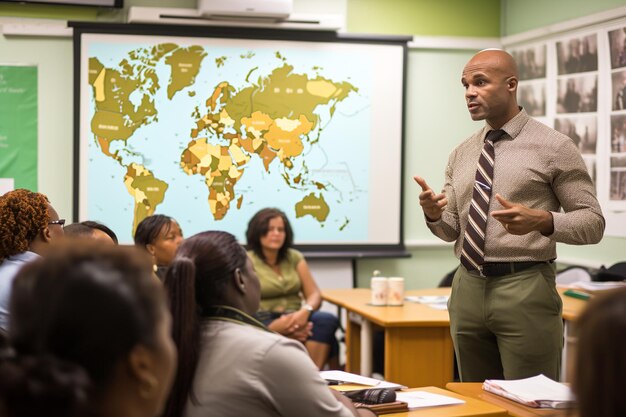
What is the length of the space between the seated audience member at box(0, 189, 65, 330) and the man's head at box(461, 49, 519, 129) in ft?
5.20

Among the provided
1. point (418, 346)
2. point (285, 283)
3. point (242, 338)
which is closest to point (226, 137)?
point (285, 283)

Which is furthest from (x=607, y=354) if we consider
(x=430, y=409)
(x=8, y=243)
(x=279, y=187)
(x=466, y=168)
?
(x=279, y=187)

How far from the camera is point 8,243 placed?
3.14 metres

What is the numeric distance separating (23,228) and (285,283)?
2418 mm

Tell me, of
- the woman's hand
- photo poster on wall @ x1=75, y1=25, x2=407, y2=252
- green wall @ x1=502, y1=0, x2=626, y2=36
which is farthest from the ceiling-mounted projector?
the woman's hand

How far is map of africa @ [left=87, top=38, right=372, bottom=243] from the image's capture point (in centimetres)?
587

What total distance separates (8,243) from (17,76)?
9.67 feet

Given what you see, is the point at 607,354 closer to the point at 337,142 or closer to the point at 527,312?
the point at 527,312

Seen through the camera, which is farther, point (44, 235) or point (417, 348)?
point (417, 348)

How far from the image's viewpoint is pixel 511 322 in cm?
292

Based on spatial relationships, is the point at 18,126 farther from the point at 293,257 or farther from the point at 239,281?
the point at 239,281

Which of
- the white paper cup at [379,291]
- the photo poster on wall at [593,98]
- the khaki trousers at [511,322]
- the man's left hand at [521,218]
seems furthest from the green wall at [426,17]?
the man's left hand at [521,218]

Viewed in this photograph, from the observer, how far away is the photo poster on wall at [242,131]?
19.2ft

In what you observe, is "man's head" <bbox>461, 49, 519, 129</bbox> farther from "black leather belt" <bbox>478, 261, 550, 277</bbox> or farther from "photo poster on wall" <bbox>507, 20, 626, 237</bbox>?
"photo poster on wall" <bbox>507, 20, 626, 237</bbox>
